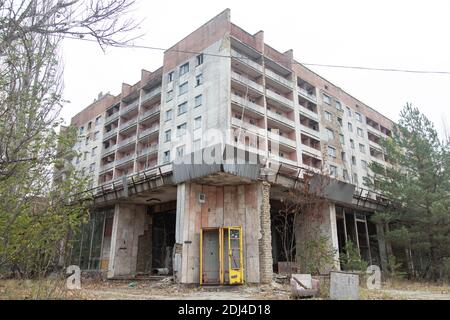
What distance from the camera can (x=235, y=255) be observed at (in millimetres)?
15391

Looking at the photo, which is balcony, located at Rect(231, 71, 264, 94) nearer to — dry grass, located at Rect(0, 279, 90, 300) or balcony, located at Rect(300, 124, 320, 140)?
balcony, located at Rect(300, 124, 320, 140)

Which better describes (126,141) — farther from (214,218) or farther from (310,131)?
(214,218)

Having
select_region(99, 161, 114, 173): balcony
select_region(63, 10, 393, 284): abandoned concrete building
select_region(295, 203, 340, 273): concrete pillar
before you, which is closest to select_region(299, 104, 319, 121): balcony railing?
select_region(63, 10, 393, 284): abandoned concrete building

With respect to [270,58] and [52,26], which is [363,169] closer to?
[270,58]

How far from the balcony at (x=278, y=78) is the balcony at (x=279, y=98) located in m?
1.37

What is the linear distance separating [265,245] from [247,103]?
15151 mm

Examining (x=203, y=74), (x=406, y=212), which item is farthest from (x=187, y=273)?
(x=203, y=74)

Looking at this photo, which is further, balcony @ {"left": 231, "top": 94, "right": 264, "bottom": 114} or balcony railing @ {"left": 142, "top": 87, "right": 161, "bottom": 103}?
balcony railing @ {"left": 142, "top": 87, "right": 161, "bottom": 103}

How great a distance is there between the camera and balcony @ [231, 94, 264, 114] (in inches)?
1073

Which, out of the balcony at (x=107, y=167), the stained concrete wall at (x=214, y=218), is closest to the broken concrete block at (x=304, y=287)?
the stained concrete wall at (x=214, y=218)

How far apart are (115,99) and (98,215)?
21.5 meters

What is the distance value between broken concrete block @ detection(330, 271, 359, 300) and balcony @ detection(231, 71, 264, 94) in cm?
2126

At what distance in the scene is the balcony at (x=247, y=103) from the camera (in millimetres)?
27250

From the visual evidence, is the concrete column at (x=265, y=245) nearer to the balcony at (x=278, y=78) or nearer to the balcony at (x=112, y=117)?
the balcony at (x=278, y=78)
